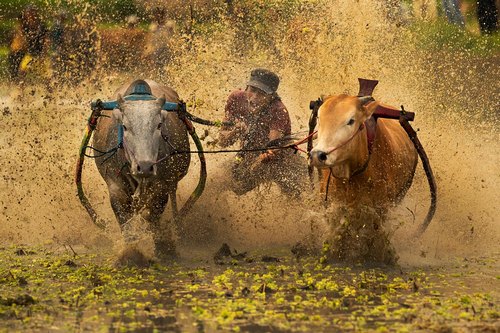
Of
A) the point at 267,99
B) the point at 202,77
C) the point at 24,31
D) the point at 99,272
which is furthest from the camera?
the point at 24,31

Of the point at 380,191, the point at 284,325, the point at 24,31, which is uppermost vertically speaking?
the point at 24,31

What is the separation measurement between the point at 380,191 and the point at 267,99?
2.80m

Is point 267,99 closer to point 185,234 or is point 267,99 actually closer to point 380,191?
point 185,234

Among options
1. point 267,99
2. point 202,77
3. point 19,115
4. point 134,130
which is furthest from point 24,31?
point 134,130

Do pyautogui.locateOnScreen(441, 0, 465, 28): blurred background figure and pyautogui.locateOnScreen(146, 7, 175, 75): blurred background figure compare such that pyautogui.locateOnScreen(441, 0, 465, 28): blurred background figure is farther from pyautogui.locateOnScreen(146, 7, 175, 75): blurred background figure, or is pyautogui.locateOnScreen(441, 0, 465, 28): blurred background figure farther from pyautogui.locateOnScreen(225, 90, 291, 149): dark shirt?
pyautogui.locateOnScreen(225, 90, 291, 149): dark shirt

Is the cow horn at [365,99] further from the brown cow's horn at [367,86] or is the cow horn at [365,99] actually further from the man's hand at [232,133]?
the man's hand at [232,133]

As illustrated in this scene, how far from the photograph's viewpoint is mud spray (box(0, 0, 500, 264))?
1292cm

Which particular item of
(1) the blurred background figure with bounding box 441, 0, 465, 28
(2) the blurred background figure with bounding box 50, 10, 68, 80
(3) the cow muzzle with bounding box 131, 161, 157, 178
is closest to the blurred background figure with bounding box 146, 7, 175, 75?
(2) the blurred background figure with bounding box 50, 10, 68, 80

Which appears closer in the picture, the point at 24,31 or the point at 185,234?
the point at 185,234

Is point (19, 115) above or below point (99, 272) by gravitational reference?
above

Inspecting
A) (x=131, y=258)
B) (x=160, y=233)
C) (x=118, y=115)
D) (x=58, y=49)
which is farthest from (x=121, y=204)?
(x=58, y=49)

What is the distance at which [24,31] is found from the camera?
25.0 metres

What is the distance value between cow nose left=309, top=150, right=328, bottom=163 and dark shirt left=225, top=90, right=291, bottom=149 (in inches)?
121

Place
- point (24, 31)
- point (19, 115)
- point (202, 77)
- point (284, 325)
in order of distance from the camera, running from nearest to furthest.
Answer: point (284, 325), point (202, 77), point (19, 115), point (24, 31)
